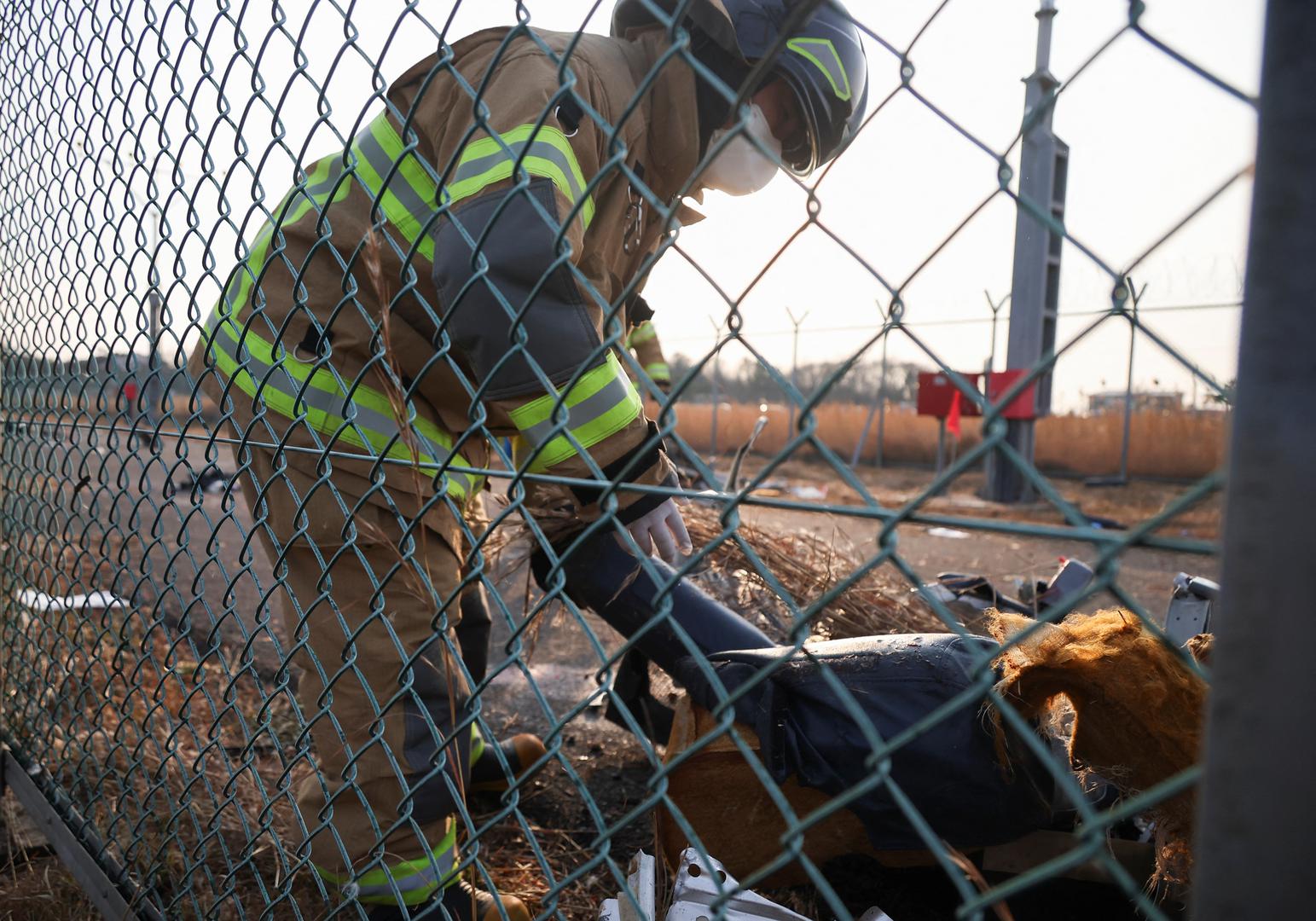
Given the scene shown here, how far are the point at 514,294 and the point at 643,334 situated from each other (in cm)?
145

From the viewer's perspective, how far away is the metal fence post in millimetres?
492

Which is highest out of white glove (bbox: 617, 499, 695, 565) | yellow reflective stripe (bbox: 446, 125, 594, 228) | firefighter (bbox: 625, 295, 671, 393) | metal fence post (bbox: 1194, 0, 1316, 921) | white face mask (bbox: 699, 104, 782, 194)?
white face mask (bbox: 699, 104, 782, 194)

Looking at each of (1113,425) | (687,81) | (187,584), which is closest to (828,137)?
(687,81)

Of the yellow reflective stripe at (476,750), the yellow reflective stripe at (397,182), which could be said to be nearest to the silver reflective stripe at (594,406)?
the yellow reflective stripe at (397,182)

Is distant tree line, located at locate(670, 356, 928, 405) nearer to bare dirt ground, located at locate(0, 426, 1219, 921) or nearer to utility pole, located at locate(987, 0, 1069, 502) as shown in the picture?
bare dirt ground, located at locate(0, 426, 1219, 921)

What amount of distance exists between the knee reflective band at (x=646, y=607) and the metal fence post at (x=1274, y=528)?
1594 millimetres

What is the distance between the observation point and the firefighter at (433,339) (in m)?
1.41

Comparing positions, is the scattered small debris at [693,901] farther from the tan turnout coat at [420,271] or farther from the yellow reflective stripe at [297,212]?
the yellow reflective stripe at [297,212]

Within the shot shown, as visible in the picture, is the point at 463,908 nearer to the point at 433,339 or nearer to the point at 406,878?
the point at 406,878

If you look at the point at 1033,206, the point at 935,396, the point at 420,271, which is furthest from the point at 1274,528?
the point at 935,396

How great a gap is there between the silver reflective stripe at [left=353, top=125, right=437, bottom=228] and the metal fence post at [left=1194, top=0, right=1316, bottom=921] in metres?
1.42

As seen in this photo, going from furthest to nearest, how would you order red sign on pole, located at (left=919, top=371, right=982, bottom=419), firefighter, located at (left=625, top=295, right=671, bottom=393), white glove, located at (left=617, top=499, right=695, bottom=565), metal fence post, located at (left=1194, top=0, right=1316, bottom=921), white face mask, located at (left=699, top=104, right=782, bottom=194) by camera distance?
red sign on pole, located at (left=919, top=371, right=982, bottom=419), firefighter, located at (left=625, top=295, right=671, bottom=393), white face mask, located at (left=699, top=104, right=782, bottom=194), white glove, located at (left=617, top=499, right=695, bottom=565), metal fence post, located at (left=1194, top=0, right=1316, bottom=921)

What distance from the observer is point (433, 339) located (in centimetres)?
159

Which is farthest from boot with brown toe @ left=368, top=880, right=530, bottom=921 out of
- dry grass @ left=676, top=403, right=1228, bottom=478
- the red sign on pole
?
the red sign on pole
